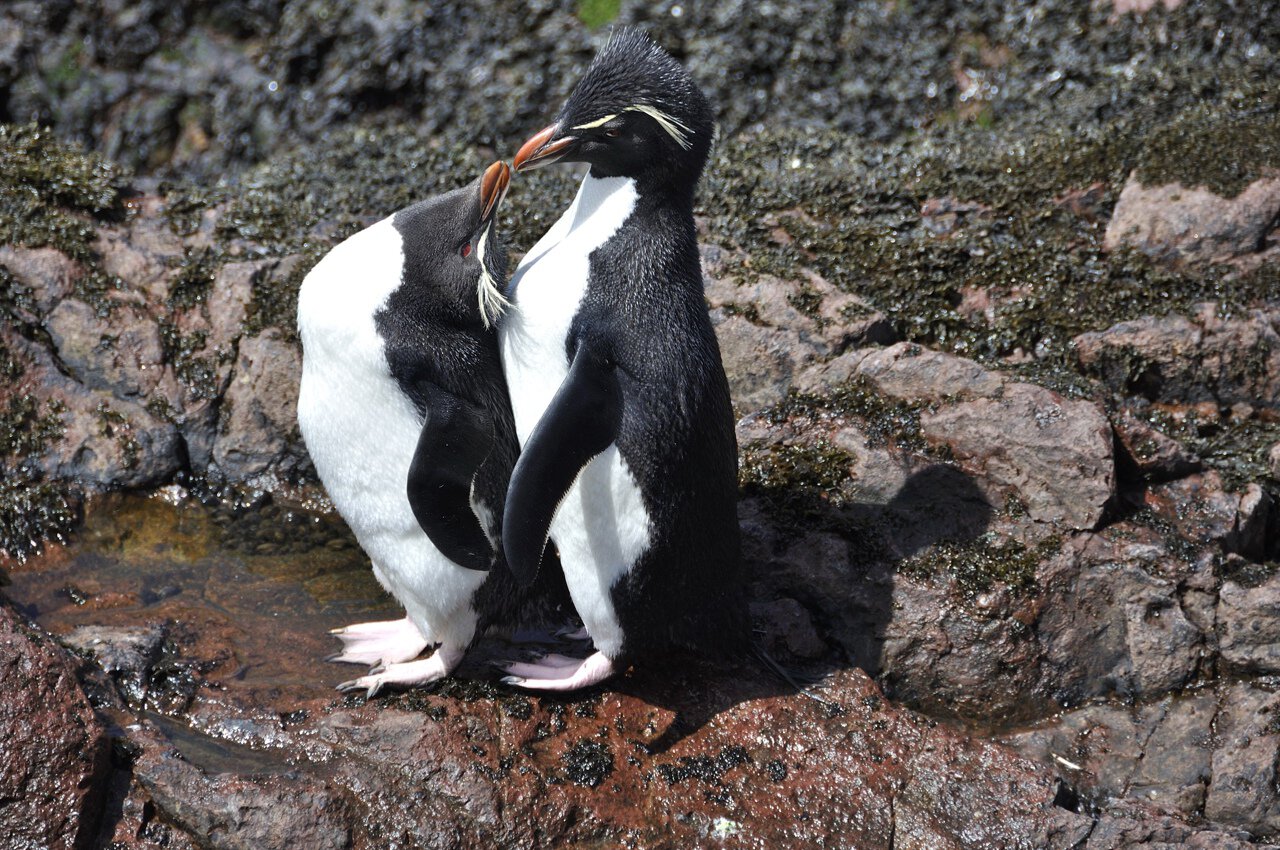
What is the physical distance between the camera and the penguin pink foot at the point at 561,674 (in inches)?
157

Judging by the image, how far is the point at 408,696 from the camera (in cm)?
400

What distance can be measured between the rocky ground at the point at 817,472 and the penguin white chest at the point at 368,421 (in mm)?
417

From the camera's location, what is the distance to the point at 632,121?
3.78m

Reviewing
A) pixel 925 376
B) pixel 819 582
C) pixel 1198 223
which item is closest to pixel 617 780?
pixel 819 582

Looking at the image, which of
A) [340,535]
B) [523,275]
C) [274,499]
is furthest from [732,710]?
[274,499]

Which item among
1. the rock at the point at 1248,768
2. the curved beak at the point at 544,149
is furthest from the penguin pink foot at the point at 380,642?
the rock at the point at 1248,768

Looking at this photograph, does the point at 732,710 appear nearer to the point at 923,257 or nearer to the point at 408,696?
the point at 408,696

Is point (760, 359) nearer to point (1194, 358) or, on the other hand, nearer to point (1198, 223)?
point (1194, 358)

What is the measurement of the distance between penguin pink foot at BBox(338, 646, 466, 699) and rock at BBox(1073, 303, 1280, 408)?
3193mm

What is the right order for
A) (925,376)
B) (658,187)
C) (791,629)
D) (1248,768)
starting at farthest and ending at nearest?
(925,376) < (791,629) < (1248,768) < (658,187)

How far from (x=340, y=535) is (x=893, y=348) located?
2483 millimetres

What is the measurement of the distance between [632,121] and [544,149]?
298 millimetres

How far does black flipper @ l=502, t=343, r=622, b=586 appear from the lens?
139 inches

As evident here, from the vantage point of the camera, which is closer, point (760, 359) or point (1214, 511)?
point (1214, 511)
